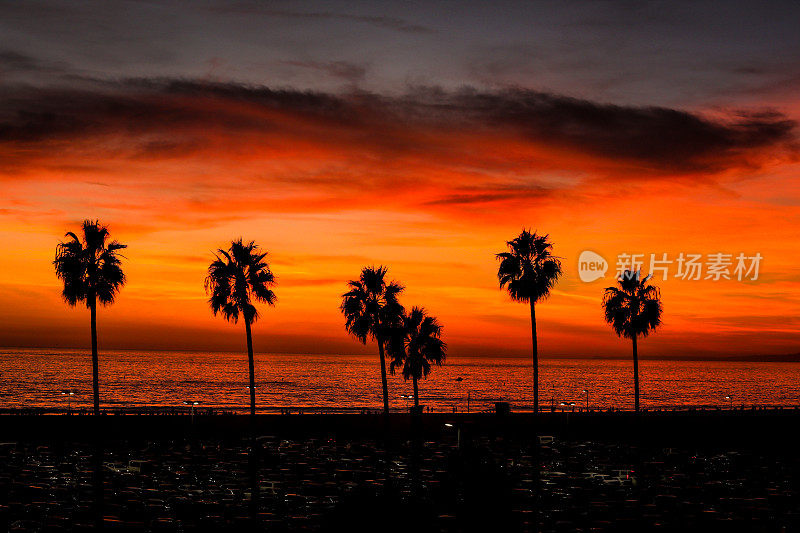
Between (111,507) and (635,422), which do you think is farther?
(635,422)

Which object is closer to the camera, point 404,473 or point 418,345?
point 404,473

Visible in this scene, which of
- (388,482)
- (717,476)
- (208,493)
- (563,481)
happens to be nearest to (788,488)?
(717,476)

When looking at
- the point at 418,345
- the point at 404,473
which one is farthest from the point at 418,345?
the point at 404,473

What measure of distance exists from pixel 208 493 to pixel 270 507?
4.63 meters

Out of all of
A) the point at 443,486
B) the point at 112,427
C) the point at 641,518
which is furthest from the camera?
the point at 112,427

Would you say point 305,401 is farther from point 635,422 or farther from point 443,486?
point 443,486

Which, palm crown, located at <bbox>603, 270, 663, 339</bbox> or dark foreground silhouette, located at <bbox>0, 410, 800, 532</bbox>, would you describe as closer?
dark foreground silhouette, located at <bbox>0, 410, 800, 532</bbox>

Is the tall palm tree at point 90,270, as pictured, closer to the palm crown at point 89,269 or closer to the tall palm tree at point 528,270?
the palm crown at point 89,269

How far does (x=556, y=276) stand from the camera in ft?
216

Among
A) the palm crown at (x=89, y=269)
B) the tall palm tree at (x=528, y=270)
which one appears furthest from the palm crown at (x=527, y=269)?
the palm crown at (x=89, y=269)

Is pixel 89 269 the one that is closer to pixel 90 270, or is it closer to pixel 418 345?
pixel 90 270

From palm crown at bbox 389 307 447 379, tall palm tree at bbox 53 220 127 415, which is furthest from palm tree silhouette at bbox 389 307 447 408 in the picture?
tall palm tree at bbox 53 220 127 415

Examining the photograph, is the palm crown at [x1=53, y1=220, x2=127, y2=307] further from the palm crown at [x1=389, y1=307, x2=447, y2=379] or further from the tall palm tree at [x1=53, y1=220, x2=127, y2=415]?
the palm crown at [x1=389, y1=307, x2=447, y2=379]


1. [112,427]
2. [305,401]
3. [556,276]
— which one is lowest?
[305,401]
